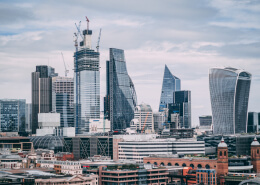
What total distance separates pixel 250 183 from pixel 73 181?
5923 centimetres

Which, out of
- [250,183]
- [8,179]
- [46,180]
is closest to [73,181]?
[46,180]

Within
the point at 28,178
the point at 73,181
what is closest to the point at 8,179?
the point at 28,178

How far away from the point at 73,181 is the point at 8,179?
2194 cm

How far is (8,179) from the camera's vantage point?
188 m

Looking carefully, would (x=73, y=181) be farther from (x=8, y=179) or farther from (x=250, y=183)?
(x=250, y=183)

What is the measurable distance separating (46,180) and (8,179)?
1240cm

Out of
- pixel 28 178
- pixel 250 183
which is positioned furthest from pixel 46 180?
pixel 250 183

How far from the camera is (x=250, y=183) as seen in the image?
7436 inches

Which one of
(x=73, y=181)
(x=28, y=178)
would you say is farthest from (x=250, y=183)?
(x=28, y=178)

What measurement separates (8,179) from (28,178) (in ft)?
21.2

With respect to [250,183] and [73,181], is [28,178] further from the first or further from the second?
[250,183]

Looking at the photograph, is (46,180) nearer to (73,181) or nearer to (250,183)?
(73,181)

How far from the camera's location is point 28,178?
189250 millimetres
